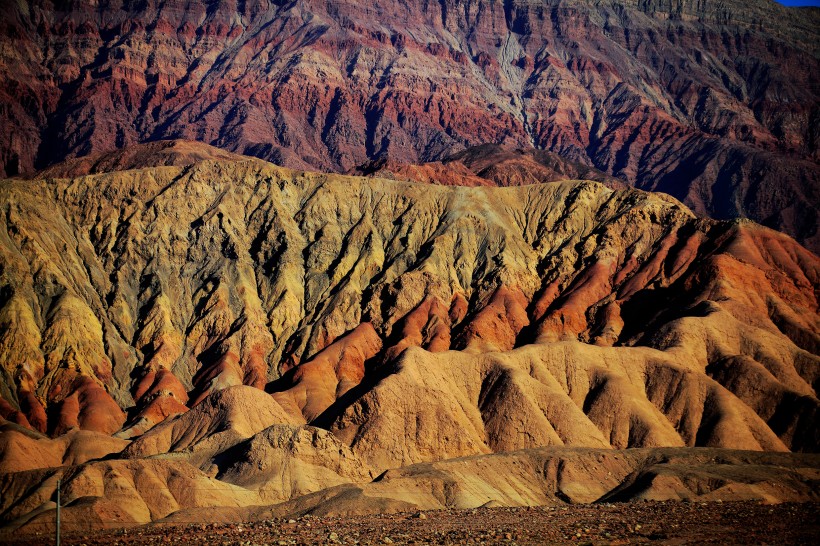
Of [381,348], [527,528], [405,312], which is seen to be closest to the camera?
[527,528]

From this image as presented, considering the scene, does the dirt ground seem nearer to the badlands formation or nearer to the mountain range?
the mountain range

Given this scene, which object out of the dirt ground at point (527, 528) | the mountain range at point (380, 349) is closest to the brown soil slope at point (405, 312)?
the mountain range at point (380, 349)

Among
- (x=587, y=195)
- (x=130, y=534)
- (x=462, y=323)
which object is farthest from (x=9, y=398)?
(x=587, y=195)

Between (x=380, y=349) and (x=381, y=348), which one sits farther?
(x=381, y=348)

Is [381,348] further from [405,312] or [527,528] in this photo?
[527,528]

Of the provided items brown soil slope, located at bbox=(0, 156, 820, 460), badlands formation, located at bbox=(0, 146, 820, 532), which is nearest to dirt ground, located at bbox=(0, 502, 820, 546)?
badlands formation, located at bbox=(0, 146, 820, 532)

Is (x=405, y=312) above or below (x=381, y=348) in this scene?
above

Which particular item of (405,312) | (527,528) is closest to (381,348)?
(405,312)
